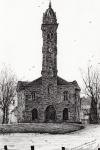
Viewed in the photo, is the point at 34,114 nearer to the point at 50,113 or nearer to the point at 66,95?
the point at 50,113

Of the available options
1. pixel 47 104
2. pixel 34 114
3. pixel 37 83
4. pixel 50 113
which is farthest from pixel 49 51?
pixel 34 114

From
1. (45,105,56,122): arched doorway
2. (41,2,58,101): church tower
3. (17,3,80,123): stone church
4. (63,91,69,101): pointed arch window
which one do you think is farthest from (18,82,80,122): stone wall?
(41,2,58,101): church tower

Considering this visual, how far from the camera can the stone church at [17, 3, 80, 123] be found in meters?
74.9

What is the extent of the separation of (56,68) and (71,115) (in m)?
9.49

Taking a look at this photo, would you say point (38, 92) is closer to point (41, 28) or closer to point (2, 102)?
point (2, 102)

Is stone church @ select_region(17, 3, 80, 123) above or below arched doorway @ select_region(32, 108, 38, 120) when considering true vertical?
above

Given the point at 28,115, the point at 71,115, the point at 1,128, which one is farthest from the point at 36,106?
the point at 1,128

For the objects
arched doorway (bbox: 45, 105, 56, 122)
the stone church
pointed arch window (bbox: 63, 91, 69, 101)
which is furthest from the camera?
pointed arch window (bbox: 63, 91, 69, 101)

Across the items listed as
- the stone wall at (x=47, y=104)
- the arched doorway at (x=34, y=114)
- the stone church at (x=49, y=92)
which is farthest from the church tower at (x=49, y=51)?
the arched doorway at (x=34, y=114)

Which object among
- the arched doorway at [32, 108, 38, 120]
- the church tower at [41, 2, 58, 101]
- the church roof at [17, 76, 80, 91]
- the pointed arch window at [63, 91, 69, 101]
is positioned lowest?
the arched doorway at [32, 108, 38, 120]

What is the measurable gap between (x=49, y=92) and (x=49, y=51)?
7853 mm

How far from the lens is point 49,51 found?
75938 mm

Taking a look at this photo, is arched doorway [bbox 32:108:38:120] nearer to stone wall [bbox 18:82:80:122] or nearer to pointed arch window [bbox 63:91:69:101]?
stone wall [bbox 18:82:80:122]

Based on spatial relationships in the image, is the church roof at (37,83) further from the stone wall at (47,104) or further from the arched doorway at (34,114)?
the arched doorway at (34,114)
